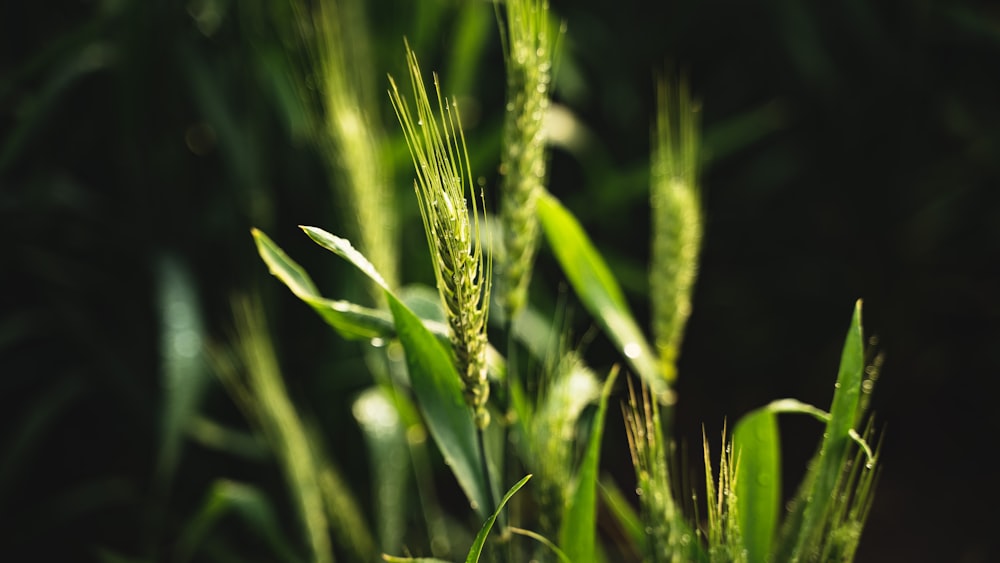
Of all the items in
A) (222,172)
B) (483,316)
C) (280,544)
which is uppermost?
(222,172)

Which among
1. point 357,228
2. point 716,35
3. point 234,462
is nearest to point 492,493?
point 357,228

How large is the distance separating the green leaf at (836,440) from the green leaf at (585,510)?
111mm

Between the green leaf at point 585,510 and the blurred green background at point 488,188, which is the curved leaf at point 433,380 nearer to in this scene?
the green leaf at point 585,510

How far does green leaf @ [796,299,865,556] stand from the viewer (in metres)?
0.43

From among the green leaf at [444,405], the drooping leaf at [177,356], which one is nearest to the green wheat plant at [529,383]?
the green leaf at [444,405]

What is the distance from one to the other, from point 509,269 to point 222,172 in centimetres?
73

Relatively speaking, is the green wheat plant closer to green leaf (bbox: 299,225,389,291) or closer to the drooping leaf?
green leaf (bbox: 299,225,389,291)

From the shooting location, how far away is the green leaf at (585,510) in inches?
18.5

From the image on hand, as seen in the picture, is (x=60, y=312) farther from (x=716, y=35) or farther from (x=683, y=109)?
(x=716, y=35)

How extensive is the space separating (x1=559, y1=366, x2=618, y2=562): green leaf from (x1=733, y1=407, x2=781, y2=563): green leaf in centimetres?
9

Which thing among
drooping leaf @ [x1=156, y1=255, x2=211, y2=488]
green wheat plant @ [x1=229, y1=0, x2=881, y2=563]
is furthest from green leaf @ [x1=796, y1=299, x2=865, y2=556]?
drooping leaf @ [x1=156, y1=255, x2=211, y2=488]

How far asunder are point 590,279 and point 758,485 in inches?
8.3

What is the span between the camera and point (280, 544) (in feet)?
2.48

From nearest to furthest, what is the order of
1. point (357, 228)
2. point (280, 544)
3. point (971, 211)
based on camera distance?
point (357, 228)
point (280, 544)
point (971, 211)
